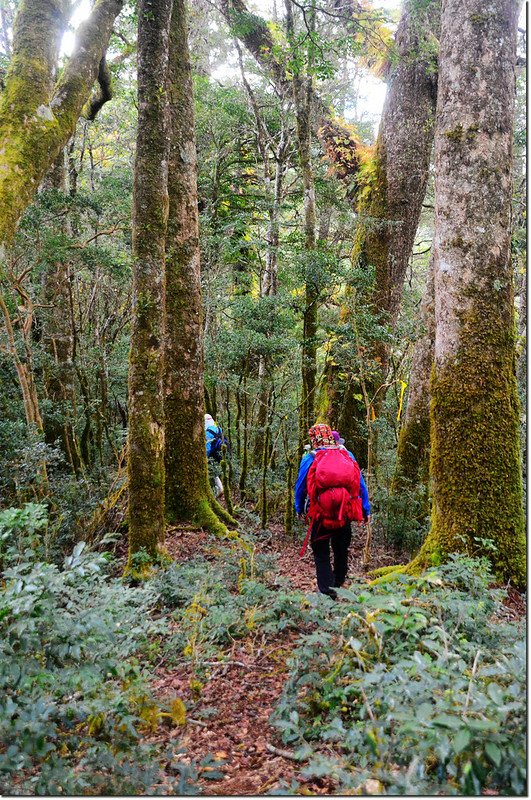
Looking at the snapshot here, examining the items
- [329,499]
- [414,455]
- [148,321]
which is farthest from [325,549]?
[414,455]

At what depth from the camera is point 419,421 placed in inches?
326

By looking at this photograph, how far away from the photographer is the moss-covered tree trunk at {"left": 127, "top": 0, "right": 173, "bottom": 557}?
523cm

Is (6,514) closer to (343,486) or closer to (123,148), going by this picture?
(343,486)

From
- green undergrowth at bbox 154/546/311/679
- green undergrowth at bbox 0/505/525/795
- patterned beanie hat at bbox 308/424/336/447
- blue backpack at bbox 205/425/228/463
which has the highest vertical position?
patterned beanie hat at bbox 308/424/336/447

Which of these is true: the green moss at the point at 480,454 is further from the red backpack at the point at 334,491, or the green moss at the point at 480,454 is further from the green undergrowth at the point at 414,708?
the green undergrowth at the point at 414,708

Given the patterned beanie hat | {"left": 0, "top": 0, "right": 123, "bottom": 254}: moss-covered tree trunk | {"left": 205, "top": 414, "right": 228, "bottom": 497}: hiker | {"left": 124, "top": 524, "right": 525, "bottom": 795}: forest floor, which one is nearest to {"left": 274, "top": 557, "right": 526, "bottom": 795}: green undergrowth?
{"left": 124, "top": 524, "right": 525, "bottom": 795}: forest floor

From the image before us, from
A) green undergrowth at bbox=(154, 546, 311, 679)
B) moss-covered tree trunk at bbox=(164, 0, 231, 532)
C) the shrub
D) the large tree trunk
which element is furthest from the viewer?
the large tree trunk

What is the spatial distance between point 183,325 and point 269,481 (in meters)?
3.97

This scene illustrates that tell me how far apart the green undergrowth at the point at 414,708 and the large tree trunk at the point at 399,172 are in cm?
751

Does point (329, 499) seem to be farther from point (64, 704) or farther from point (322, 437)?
point (64, 704)

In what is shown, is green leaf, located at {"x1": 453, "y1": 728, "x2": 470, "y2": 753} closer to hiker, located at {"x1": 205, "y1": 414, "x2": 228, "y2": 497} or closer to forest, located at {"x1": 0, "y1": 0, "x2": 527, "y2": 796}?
forest, located at {"x1": 0, "y1": 0, "x2": 527, "y2": 796}

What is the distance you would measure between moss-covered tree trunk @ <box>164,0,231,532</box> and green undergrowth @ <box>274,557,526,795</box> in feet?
13.1

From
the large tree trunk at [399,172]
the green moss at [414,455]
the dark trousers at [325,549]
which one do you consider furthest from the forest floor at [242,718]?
the large tree trunk at [399,172]

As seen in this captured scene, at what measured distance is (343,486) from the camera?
515 cm
